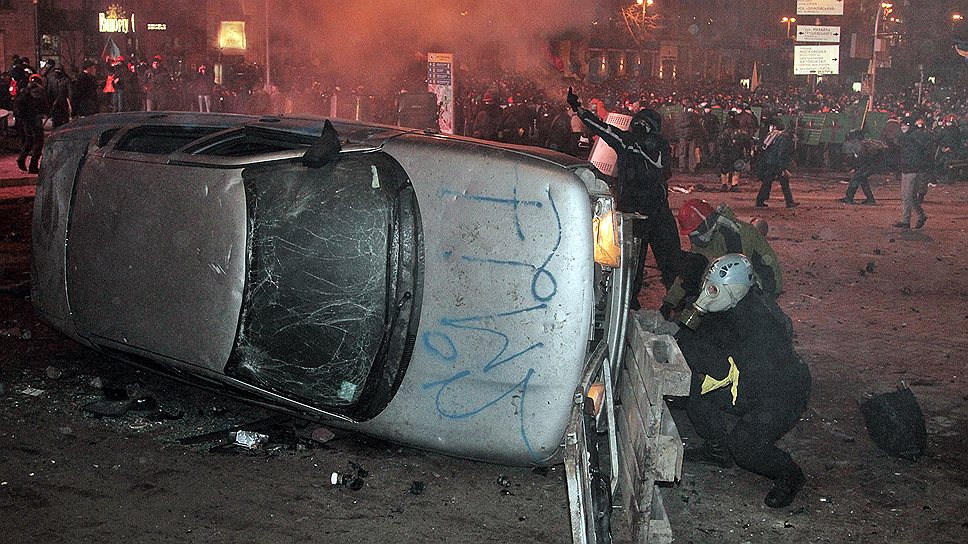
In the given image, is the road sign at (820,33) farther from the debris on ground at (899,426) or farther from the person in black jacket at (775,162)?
the debris on ground at (899,426)

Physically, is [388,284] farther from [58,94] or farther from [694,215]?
[58,94]

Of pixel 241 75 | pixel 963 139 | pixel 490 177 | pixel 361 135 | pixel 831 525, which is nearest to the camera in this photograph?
pixel 490 177

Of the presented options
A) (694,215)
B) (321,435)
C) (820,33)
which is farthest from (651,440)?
(820,33)

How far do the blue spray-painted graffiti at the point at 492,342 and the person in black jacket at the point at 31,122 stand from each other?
1296cm

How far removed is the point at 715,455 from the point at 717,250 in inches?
64.0

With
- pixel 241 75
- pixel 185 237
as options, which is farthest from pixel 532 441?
pixel 241 75

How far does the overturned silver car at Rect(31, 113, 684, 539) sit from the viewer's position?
394cm

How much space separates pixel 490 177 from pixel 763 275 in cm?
281

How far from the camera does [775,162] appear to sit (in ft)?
51.2

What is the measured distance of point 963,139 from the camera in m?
22.2

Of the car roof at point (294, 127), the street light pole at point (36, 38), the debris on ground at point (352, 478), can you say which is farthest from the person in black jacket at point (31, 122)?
the street light pole at point (36, 38)

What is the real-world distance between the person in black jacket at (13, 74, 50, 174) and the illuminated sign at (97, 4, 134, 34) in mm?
20038

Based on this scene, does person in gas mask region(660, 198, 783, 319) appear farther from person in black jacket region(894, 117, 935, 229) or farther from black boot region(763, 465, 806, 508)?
person in black jacket region(894, 117, 935, 229)

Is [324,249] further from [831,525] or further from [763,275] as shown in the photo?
[763,275]
